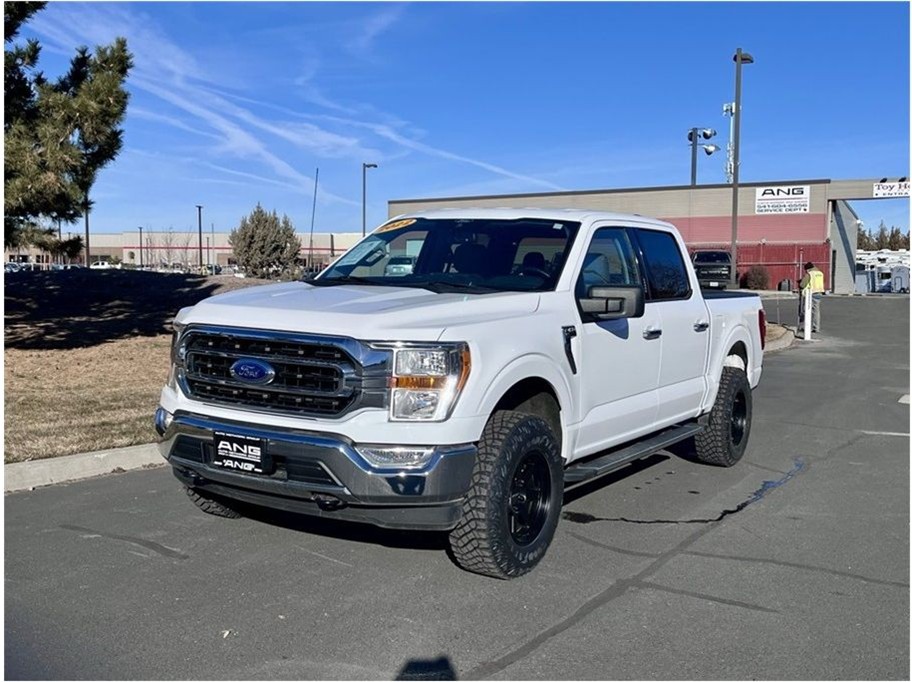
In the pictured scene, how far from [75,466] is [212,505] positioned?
186 cm

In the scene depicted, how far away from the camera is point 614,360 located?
18.5ft

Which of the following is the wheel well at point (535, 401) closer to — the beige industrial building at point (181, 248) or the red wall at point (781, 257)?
the red wall at point (781, 257)

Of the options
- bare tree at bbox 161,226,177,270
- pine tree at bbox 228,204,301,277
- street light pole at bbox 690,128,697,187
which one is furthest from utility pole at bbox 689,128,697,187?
bare tree at bbox 161,226,177,270

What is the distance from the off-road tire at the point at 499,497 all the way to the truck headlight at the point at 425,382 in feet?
1.17

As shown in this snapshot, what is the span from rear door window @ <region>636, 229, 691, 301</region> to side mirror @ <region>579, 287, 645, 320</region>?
1.20 m

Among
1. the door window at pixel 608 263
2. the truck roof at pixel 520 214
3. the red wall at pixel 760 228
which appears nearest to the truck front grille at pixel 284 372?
the door window at pixel 608 263

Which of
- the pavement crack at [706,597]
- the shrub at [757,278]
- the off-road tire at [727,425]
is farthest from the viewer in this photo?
the shrub at [757,278]

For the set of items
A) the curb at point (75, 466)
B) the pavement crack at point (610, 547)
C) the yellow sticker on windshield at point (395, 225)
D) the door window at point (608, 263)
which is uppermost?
the yellow sticker on windshield at point (395, 225)

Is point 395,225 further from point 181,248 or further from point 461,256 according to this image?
point 181,248

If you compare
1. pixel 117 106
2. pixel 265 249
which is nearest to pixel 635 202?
pixel 265 249

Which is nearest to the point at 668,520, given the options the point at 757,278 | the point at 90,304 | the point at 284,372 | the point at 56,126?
the point at 284,372

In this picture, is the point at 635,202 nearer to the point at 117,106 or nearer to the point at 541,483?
the point at 117,106

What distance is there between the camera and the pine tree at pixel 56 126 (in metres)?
10.7

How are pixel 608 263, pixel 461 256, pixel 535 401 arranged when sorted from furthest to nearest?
pixel 608 263
pixel 461 256
pixel 535 401
